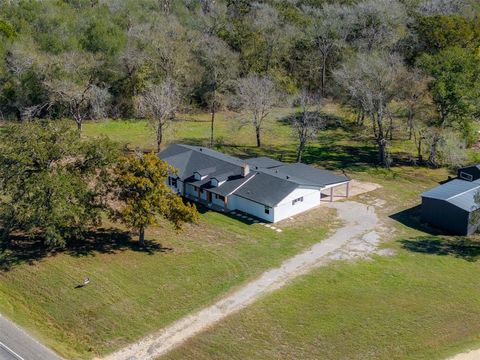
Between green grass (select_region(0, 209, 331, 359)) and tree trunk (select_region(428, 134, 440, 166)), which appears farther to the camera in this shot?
tree trunk (select_region(428, 134, 440, 166))

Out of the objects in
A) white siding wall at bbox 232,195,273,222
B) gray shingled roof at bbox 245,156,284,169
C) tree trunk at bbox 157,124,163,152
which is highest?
tree trunk at bbox 157,124,163,152

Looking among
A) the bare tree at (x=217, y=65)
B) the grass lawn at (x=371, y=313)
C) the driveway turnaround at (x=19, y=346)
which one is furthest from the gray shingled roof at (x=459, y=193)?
the bare tree at (x=217, y=65)

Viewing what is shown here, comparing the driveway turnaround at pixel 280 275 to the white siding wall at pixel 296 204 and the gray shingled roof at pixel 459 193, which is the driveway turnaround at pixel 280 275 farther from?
the gray shingled roof at pixel 459 193

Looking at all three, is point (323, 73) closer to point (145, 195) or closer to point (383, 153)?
point (383, 153)

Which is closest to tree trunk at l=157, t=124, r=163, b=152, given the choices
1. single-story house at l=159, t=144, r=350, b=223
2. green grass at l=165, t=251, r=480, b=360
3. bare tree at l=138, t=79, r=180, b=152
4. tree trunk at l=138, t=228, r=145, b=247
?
bare tree at l=138, t=79, r=180, b=152

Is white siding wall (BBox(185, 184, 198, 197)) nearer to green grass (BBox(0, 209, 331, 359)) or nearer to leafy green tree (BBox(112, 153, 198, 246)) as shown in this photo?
green grass (BBox(0, 209, 331, 359))

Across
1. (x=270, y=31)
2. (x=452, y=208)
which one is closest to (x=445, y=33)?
(x=270, y=31)
